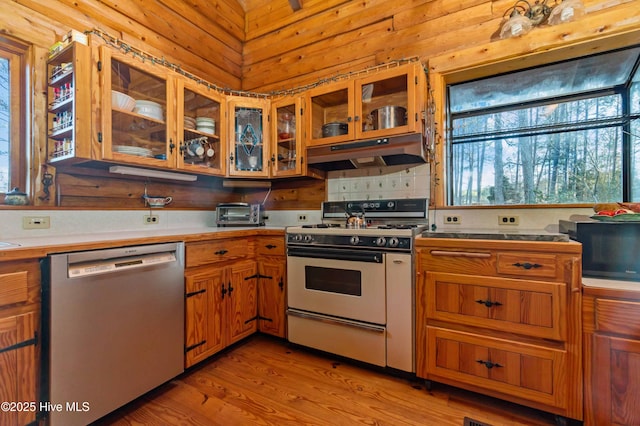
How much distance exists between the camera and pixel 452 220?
88.0 inches

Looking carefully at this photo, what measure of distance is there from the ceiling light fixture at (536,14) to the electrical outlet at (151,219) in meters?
3.05

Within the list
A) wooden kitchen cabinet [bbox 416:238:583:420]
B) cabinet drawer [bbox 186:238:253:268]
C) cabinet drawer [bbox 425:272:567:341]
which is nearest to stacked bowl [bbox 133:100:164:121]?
cabinet drawer [bbox 186:238:253:268]

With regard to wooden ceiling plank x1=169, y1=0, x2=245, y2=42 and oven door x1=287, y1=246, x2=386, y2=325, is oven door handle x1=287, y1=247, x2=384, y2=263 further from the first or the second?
wooden ceiling plank x1=169, y1=0, x2=245, y2=42

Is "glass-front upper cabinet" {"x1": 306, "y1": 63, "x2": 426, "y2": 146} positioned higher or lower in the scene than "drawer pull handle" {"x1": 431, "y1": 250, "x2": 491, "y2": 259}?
higher

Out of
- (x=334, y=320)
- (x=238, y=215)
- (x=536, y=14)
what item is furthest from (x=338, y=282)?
(x=536, y=14)

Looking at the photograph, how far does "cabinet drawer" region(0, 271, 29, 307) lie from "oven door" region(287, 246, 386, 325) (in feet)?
4.78

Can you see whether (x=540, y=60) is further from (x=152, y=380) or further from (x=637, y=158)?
(x=152, y=380)

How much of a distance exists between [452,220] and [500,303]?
84 cm

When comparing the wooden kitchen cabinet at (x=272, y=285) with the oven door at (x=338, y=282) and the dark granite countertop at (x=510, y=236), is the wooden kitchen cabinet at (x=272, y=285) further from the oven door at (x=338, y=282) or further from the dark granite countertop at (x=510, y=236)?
the dark granite countertop at (x=510, y=236)

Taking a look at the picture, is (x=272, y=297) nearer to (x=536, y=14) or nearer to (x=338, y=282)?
(x=338, y=282)

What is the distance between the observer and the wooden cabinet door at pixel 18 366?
1110 millimetres

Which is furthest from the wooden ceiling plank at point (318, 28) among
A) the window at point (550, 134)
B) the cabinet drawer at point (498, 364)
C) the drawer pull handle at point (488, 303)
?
the cabinet drawer at point (498, 364)

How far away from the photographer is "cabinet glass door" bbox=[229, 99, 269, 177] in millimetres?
2652

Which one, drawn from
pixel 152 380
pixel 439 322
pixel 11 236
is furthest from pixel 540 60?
pixel 11 236
